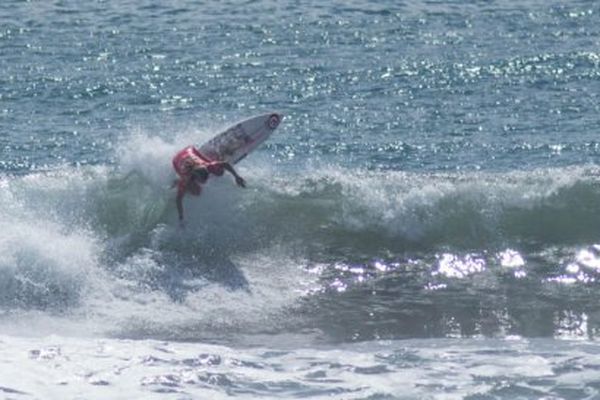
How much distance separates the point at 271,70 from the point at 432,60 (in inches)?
107

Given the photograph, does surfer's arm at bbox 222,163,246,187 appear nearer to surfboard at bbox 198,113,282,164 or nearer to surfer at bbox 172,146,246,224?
surfer at bbox 172,146,246,224

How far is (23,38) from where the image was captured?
29.3m

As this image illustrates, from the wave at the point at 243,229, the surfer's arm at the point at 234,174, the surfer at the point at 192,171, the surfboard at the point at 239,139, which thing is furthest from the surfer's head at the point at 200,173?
the surfboard at the point at 239,139

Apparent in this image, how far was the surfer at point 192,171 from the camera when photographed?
18.6 m

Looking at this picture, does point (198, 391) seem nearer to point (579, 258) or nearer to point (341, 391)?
point (341, 391)

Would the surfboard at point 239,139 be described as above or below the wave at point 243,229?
above

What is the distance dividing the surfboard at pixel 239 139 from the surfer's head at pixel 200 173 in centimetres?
77

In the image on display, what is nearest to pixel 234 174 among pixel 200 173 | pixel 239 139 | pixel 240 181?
pixel 240 181

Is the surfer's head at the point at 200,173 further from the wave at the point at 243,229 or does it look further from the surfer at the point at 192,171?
the wave at the point at 243,229

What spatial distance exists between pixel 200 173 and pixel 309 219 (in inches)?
58.6

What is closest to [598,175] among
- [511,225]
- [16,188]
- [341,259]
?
[511,225]

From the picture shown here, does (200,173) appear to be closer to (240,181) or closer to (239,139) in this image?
(240,181)

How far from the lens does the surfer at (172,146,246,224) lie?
1862 cm

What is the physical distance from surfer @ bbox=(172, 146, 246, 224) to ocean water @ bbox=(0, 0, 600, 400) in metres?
0.29
